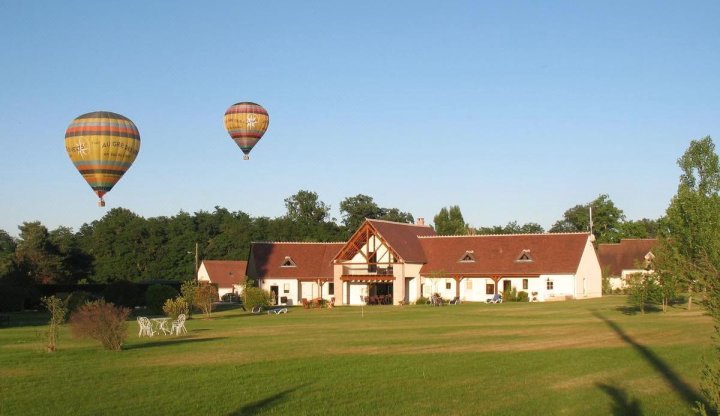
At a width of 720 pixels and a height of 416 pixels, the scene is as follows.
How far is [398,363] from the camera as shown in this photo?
66.3 ft

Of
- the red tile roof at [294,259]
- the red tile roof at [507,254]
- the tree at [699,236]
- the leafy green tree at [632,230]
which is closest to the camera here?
the tree at [699,236]

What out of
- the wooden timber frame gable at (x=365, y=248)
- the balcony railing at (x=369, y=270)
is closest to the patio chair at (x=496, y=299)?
the wooden timber frame gable at (x=365, y=248)

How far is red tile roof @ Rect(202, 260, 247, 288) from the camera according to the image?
83.1m

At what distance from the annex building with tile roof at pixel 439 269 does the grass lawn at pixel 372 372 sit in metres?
28.8

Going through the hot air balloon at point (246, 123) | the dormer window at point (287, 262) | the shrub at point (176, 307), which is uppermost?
the hot air balloon at point (246, 123)

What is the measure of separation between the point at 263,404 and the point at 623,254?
71675 millimetres

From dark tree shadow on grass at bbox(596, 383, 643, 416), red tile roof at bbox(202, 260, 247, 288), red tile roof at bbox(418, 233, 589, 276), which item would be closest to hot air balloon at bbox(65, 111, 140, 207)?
red tile roof at bbox(418, 233, 589, 276)

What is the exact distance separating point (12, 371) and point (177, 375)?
4.07 meters

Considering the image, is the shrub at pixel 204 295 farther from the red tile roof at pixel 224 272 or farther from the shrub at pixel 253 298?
the red tile roof at pixel 224 272

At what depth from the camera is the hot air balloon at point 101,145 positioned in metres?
39.1

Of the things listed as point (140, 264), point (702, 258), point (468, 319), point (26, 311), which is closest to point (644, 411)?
point (702, 258)

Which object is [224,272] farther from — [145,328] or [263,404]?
[263,404]

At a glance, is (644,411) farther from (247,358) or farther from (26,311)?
(26,311)

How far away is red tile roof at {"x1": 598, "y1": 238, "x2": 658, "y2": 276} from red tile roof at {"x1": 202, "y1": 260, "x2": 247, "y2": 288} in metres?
35.0
